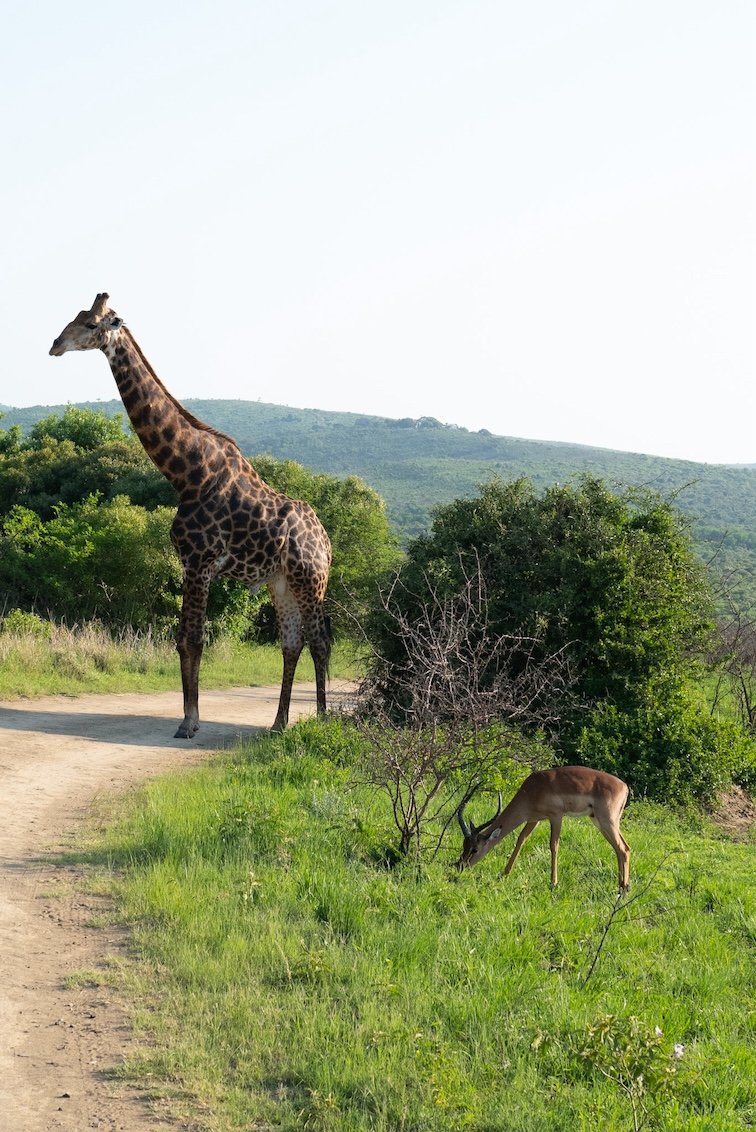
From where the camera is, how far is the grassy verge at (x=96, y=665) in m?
16.3

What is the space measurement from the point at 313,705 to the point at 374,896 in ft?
39.2

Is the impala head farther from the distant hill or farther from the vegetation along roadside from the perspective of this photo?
the distant hill

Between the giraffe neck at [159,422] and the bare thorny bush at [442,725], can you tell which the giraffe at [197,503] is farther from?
the bare thorny bush at [442,725]

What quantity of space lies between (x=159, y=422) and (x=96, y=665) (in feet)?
18.9

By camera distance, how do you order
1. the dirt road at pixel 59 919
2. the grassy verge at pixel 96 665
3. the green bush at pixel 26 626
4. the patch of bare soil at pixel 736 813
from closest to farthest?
the dirt road at pixel 59 919 → the patch of bare soil at pixel 736 813 → the grassy verge at pixel 96 665 → the green bush at pixel 26 626

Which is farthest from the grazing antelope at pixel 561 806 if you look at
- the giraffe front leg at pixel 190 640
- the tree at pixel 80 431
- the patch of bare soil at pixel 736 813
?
the tree at pixel 80 431

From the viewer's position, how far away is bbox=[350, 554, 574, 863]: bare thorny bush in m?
8.82

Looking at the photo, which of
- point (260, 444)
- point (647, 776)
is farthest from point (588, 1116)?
point (260, 444)

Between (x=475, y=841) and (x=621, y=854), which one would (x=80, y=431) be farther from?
(x=621, y=854)

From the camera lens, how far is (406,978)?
6297mm

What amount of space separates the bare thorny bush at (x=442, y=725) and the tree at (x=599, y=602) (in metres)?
0.35

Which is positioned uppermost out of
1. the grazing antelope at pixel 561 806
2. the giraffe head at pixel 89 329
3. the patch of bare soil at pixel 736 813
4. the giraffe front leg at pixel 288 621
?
the giraffe head at pixel 89 329

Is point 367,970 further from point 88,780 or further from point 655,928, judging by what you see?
point 88,780

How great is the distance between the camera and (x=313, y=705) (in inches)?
765
